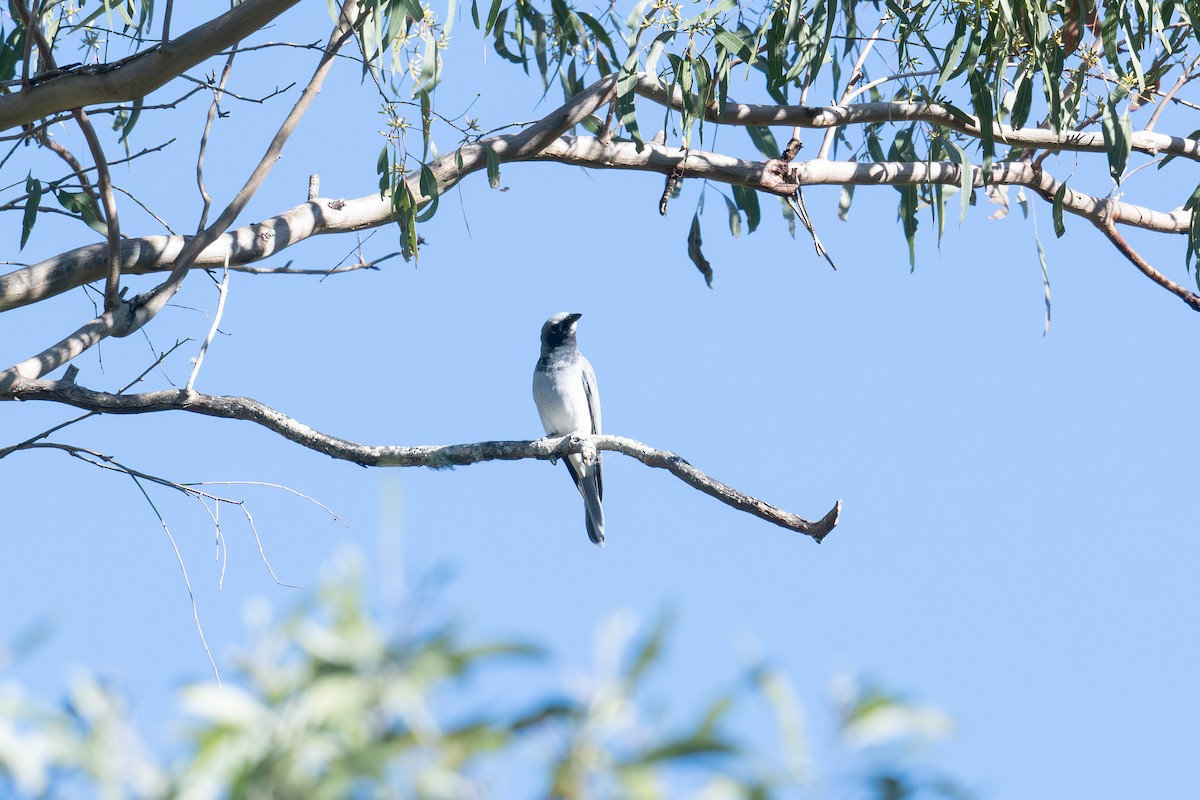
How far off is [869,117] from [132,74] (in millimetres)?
2384

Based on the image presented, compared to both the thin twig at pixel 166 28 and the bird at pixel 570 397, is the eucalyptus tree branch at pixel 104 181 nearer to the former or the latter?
the thin twig at pixel 166 28

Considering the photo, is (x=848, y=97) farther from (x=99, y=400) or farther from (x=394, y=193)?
(x=99, y=400)

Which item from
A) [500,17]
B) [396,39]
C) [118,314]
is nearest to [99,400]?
[118,314]

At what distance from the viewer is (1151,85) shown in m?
4.27

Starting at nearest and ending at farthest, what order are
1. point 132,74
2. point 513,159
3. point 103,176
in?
point 132,74 → point 103,176 → point 513,159

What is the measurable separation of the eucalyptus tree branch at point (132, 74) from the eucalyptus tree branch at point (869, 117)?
1.37 meters

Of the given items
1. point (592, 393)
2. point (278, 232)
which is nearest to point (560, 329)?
point (592, 393)

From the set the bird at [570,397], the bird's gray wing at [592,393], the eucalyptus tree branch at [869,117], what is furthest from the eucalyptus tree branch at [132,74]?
the bird's gray wing at [592,393]

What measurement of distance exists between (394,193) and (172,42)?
0.79 meters

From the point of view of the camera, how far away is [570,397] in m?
5.46

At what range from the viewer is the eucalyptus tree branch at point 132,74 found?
271 centimetres

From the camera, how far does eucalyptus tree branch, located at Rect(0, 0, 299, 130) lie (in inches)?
107

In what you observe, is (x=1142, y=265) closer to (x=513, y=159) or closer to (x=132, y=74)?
(x=513, y=159)

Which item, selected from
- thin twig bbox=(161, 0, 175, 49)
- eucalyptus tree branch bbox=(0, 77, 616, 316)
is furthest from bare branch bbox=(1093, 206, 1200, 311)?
thin twig bbox=(161, 0, 175, 49)
